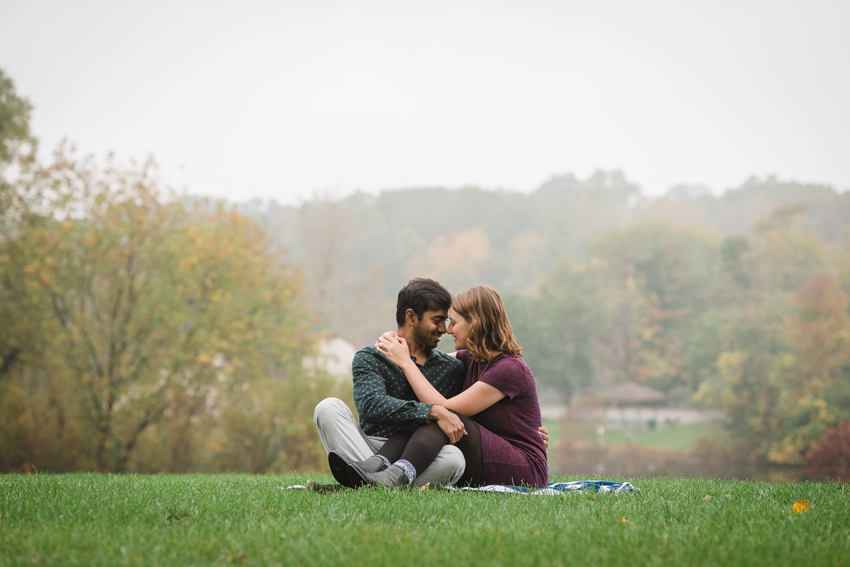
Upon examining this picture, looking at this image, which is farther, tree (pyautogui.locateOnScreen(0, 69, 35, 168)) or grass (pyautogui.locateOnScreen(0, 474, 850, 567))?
tree (pyautogui.locateOnScreen(0, 69, 35, 168))

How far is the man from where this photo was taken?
417 centimetres

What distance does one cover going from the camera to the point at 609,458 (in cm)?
3831

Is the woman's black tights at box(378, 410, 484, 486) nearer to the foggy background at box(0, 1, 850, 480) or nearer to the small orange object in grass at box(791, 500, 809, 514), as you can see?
the small orange object in grass at box(791, 500, 809, 514)

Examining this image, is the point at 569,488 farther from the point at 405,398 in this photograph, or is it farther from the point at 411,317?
the point at 411,317

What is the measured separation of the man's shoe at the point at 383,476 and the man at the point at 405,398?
122 millimetres

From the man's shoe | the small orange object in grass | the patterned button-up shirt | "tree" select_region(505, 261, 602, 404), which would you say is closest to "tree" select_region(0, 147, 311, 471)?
the patterned button-up shirt

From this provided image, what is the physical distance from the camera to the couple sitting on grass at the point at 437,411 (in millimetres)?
4137

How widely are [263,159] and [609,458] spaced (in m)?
46.5

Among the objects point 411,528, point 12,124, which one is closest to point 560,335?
point 12,124

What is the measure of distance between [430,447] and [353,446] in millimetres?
521

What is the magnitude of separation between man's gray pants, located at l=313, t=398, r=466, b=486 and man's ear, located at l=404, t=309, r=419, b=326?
795mm

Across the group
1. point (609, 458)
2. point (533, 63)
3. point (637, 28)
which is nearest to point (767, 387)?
point (609, 458)

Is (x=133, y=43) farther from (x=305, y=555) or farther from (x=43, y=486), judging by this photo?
(x=305, y=555)

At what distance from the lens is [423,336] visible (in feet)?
15.7
